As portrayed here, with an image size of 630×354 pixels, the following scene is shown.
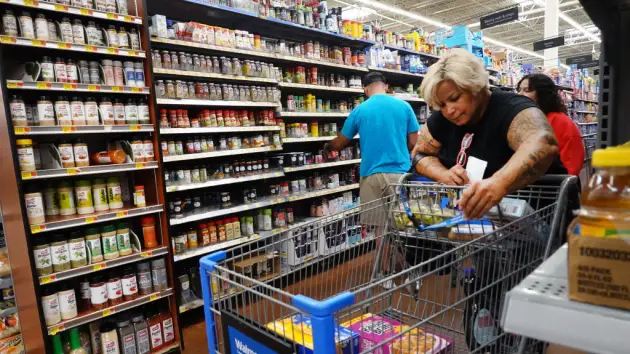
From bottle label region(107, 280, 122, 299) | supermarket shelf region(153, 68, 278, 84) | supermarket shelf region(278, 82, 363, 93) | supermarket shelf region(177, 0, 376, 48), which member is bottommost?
bottle label region(107, 280, 122, 299)

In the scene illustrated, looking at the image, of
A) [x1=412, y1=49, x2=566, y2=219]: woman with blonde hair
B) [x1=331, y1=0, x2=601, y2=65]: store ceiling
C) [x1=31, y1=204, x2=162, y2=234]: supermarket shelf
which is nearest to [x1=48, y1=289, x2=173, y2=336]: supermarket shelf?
[x1=31, y1=204, x2=162, y2=234]: supermarket shelf

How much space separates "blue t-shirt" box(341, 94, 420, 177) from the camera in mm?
3547

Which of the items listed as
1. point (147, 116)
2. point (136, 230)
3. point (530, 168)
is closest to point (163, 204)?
point (136, 230)

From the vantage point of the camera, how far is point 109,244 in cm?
272

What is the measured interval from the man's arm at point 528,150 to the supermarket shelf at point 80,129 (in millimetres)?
2365

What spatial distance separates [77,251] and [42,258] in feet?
0.64

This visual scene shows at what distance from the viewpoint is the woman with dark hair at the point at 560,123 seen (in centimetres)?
316

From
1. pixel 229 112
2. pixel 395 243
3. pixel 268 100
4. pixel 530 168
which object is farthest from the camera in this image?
pixel 268 100

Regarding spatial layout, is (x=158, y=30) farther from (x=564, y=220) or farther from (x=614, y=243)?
(x=614, y=243)

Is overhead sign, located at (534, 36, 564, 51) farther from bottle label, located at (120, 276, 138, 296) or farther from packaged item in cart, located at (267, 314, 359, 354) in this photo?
packaged item in cart, located at (267, 314, 359, 354)

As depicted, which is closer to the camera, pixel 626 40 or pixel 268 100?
pixel 626 40

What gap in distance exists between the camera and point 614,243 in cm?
54

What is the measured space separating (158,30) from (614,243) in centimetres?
332

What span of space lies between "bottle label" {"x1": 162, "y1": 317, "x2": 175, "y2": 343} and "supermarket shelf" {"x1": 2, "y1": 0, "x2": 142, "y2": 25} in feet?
7.23
